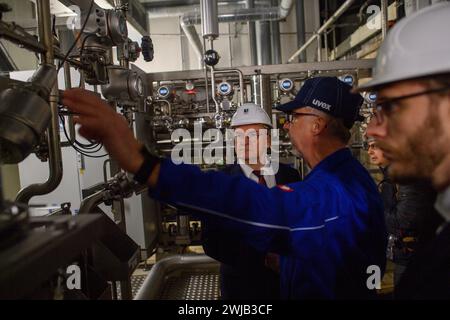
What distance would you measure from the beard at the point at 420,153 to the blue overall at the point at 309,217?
0.22 meters

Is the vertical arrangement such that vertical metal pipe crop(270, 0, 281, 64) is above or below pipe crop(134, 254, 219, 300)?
above

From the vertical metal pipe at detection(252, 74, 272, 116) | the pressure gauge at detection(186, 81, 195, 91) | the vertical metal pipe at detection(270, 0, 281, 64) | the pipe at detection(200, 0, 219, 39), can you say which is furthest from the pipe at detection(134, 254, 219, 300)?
the vertical metal pipe at detection(270, 0, 281, 64)

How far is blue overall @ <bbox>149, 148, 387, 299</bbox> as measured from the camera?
70 cm

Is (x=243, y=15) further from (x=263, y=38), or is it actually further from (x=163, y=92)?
(x=163, y=92)

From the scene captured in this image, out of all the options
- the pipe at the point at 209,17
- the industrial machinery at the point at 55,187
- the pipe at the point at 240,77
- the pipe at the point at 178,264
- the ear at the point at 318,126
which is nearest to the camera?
the industrial machinery at the point at 55,187

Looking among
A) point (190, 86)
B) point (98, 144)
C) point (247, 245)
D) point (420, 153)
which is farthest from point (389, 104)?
point (190, 86)

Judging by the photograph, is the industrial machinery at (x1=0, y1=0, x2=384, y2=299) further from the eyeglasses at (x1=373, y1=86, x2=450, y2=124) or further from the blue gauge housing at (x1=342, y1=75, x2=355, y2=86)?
the eyeglasses at (x1=373, y1=86, x2=450, y2=124)

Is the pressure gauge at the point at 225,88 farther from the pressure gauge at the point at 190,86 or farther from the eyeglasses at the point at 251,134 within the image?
the eyeglasses at the point at 251,134

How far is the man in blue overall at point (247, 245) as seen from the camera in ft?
4.14

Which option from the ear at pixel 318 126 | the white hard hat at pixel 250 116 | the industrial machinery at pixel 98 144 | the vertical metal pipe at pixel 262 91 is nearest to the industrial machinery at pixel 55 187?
the industrial machinery at pixel 98 144

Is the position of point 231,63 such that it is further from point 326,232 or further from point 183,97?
point 326,232

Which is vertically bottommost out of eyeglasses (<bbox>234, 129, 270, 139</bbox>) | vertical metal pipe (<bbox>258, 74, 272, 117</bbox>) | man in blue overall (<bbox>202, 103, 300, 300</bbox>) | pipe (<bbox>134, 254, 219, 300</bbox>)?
pipe (<bbox>134, 254, 219, 300</bbox>)

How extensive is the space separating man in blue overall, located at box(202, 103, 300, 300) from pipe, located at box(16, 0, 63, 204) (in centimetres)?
51
